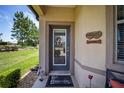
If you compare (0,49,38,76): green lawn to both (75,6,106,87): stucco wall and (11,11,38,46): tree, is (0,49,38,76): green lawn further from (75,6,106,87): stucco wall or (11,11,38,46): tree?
(75,6,106,87): stucco wall

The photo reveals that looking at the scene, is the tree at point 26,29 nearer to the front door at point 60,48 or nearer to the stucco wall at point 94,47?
the front door at point 60,48

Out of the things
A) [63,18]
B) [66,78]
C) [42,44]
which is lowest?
[66,78]

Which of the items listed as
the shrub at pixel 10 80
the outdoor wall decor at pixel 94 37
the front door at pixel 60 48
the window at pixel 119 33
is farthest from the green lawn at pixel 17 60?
the window at pixel 119 33

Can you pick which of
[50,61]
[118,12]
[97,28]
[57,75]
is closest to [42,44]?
[50,61]

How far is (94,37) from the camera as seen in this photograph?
4.11 m

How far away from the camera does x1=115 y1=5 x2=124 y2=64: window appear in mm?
3275

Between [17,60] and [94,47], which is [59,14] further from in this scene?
[17,60]

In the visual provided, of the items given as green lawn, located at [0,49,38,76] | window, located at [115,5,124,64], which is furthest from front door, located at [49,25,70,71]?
window, located at [115,5,124,64]

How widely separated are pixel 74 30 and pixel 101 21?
3041 millimetres

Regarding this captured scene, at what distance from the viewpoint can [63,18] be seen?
6.86 meters

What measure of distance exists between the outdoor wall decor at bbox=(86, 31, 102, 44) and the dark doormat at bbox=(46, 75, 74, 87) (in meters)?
1.67

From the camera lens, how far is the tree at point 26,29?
33.1ft
